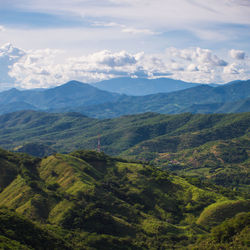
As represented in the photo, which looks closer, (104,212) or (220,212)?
(104,212)

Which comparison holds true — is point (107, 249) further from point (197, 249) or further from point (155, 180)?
point (155, 180)

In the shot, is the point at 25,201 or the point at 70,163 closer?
the point at 25,201

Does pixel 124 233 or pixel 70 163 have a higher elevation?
pixel 70 163

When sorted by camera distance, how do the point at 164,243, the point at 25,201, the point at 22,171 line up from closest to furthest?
the point at 164,243 < the point at 25,201 < the point at 22,171

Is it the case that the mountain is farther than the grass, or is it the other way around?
the grass

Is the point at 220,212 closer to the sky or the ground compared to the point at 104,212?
closer to the ground

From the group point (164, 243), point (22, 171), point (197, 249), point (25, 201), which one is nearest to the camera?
point (197, 249)

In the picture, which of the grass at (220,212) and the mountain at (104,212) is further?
the grass at (220,212)

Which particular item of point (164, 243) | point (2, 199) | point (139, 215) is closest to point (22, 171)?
point (2, 199)
